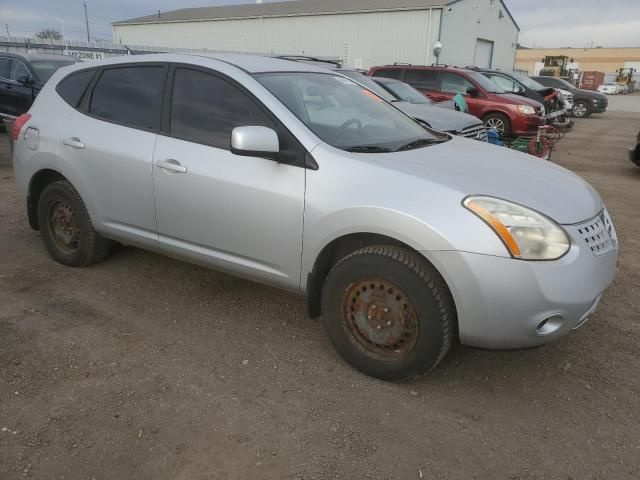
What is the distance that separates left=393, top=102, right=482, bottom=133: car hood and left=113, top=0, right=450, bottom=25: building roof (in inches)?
804

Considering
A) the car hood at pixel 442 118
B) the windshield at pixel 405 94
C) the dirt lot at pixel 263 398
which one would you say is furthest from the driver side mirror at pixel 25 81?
the dirt lot at pixel 263 398

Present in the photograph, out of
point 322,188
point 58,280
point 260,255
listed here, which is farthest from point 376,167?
point 58,280

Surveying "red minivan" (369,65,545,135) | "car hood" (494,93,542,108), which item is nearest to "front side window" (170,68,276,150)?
"red minivan" (369,65,545,135)

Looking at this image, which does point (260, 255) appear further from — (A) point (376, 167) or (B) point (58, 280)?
(B) point (58, 280)

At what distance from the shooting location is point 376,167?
2.85m

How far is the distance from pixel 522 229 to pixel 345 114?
4.93ft

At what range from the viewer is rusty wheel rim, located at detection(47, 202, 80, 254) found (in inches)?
169

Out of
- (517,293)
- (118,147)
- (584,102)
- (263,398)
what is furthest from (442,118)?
(584,102)

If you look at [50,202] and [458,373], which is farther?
[50,202]

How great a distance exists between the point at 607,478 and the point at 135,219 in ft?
10.3

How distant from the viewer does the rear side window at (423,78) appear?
41.3ft

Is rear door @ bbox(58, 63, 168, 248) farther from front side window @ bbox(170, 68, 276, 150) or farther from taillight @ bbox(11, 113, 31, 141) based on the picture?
taillight @ bbox(11, 113, 31, 141)

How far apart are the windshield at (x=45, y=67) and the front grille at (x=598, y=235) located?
10.7 meters

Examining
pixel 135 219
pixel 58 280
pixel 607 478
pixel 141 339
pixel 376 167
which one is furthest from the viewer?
pixel 58 280
